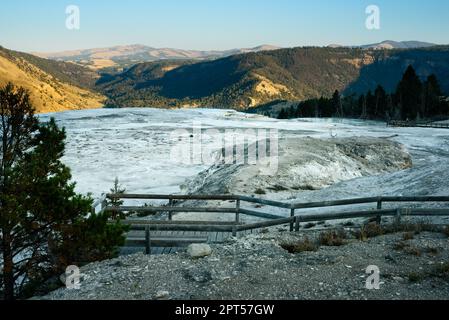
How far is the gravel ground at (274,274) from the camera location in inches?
306

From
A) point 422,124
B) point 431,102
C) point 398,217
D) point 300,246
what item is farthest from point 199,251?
point 431,102

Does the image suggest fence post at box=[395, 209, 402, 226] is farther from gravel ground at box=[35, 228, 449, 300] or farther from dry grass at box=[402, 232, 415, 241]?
gravel ground at box=[35, 228, 449, 300]

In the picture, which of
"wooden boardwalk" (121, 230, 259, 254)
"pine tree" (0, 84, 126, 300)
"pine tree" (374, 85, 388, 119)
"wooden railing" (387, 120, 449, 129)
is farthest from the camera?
"pine tree" (374, 85, 388, 119)

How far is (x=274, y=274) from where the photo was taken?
8.66 metres

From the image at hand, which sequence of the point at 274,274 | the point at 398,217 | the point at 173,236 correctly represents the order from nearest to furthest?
the point at 274,274 → the point at 398,217 → the point at 173,236

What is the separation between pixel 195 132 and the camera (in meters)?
63.2

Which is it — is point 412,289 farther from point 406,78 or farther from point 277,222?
point 406,78

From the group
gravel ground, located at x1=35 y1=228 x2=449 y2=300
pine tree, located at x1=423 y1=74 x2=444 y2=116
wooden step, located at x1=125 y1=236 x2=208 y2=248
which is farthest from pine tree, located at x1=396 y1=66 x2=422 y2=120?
wooden step, located at x1=125 y1=236 x2=208 y2=248

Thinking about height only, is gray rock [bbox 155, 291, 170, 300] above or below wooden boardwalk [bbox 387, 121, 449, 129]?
below

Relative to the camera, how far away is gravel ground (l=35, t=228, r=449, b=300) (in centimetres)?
777

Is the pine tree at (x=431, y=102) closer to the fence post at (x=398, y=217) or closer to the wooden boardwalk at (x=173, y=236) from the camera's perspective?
the fence post at (x=398, y=217)

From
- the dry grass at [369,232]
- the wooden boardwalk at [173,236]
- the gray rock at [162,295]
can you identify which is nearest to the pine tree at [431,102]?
the dry grass at [369,232]

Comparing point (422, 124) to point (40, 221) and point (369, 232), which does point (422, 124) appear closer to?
point (369, 232)
